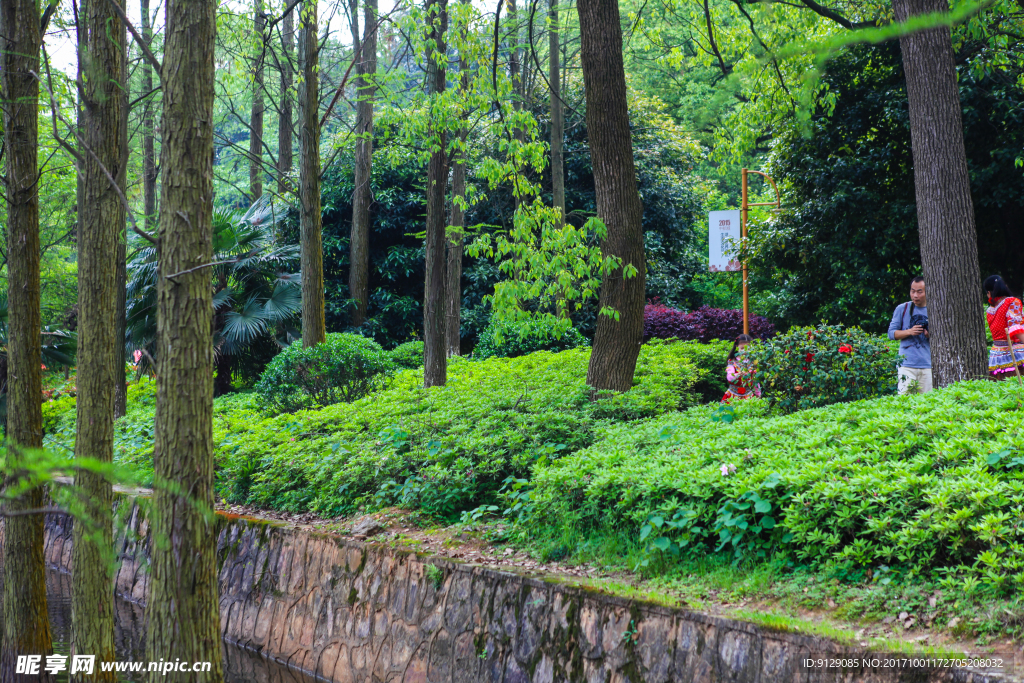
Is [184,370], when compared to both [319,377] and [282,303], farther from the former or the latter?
[282,303]

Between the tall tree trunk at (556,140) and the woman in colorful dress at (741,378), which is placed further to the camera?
the tall tree trunk at (556,140)

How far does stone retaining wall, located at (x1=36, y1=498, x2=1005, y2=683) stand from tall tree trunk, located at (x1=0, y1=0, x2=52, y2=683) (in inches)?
59.5

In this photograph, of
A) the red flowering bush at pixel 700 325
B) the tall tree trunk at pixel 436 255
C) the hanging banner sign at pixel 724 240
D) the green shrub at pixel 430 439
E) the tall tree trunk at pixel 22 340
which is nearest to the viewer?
the tall tree trunk at pixel 22 340

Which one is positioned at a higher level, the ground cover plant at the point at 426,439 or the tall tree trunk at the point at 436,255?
the tall tree trunk at the point at 436,255

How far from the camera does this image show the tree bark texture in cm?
482

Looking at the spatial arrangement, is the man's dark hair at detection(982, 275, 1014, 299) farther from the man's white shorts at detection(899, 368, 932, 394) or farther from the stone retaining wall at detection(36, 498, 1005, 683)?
the stone retaining wall at detection(36, 498, 1005, 683)

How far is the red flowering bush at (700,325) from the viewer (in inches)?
592

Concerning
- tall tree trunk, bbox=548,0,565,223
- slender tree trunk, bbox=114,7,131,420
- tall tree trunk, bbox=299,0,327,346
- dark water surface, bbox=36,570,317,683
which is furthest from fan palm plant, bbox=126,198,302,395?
dark water surface, bbox=36,570,317,683

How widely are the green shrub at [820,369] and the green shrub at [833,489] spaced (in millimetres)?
1171

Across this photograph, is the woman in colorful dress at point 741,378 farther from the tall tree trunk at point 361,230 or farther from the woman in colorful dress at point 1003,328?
the tall tree trunk at point 361,230

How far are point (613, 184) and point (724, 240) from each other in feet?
21.4

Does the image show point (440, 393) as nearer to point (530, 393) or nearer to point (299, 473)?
point (530, 393)

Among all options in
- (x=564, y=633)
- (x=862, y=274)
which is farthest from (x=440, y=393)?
(x=862, y=274)

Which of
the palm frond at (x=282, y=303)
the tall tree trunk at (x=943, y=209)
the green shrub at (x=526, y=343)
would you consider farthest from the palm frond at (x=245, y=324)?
the tall tree trunk at (x=943, y=209)
